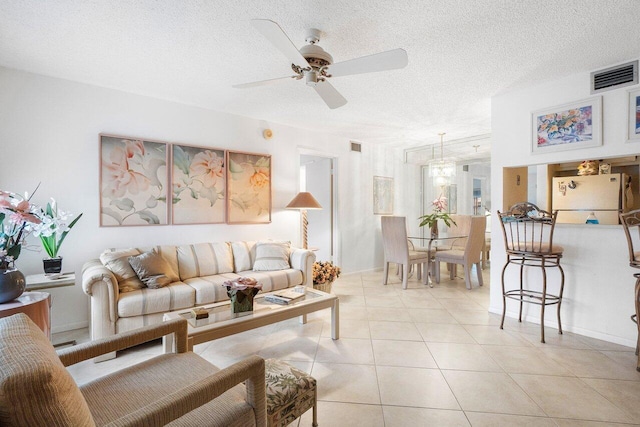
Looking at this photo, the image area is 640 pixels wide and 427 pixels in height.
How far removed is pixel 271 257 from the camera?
11.6 feet

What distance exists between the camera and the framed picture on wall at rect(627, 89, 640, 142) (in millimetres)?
2459

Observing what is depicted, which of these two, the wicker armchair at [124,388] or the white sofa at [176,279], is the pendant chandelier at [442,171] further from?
the wicker armchair at [124,388]

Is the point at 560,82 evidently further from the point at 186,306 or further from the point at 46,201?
the point at 46,201

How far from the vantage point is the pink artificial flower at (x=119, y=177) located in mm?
3074

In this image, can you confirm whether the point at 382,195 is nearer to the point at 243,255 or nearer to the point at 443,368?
the point at 243,255

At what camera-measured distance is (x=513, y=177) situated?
3.28m

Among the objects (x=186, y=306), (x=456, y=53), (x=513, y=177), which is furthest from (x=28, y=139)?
(x=513, y=177)

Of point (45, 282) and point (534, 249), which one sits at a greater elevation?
point (534, 249)

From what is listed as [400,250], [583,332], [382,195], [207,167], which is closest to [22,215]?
[207,167]

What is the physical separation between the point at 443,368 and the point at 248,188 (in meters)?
2.96

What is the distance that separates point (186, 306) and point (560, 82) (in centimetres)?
402

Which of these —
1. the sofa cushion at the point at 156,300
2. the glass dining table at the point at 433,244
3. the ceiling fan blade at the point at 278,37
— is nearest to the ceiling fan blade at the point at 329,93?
the ceiling fan blade at the point at 278,37

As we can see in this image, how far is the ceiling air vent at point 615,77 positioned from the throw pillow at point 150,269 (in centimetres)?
422

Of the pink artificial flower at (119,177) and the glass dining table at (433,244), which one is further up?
the pink artificial flower at (119,177)
